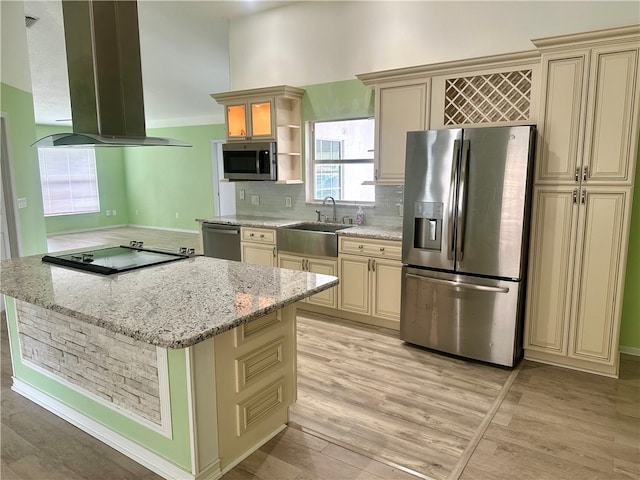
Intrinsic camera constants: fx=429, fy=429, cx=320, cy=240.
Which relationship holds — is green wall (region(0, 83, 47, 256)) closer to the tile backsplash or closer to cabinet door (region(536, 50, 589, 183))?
the tile backsplash

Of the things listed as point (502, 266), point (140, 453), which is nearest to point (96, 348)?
point (140, 453)

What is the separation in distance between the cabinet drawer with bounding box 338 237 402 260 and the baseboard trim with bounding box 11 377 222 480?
2.36 metres

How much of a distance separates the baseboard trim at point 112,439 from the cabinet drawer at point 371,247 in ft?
7.74

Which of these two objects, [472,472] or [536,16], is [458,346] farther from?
[536,16]

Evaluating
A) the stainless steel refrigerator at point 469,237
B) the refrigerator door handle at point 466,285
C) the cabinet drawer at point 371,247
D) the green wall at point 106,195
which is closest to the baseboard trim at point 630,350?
the stainless steel refrigerator at point 469,237

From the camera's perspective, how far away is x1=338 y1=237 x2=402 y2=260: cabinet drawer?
3.89 meters

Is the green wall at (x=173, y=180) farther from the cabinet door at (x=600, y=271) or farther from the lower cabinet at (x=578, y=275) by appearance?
the cabinet door at (x=600, y=271)

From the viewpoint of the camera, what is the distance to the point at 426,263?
3506mm

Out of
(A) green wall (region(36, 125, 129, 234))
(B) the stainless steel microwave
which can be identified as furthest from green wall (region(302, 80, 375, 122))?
(A) green wall (region(36, 125, 129, 234))

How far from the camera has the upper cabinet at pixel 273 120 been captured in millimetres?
4750

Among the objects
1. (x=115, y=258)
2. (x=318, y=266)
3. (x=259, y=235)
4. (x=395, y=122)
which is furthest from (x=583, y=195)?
(x=115, y=258)

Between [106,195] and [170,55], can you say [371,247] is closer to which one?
[170,55]

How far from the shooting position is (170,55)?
661 centimetres

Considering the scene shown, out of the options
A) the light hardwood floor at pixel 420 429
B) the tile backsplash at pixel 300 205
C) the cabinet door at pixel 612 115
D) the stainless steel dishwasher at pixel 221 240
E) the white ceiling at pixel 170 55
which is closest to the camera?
the light hardwood floor at pixel 420 429
